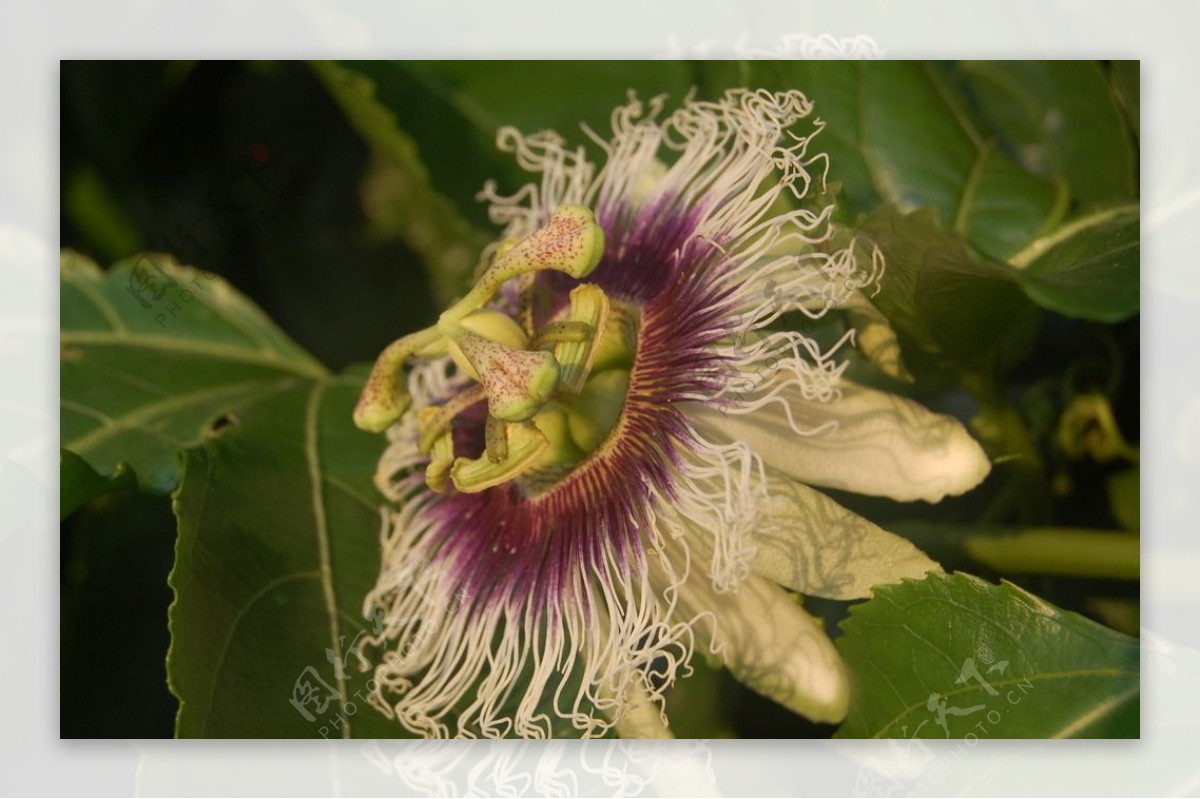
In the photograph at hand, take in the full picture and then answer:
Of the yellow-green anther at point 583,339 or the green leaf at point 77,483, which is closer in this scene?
the yellow-green anther at point 583,339

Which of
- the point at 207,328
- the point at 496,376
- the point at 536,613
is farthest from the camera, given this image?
the point at 207,328

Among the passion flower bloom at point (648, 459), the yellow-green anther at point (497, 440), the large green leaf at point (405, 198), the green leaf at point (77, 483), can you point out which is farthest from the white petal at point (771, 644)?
the green leaf at point (77, 483)

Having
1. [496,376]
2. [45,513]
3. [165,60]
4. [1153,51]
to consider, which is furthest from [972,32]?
[45,513]

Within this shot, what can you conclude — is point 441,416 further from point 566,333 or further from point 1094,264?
point 1094,264

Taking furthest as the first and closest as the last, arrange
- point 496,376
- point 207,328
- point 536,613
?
1. point 207,328
2. point 536,613
3. point 496,376

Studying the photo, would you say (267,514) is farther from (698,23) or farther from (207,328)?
(698,23)

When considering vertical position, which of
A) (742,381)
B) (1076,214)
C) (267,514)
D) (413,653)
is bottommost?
(413,653)

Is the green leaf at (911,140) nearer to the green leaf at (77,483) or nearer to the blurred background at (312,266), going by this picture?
the blurred background at (312,266)
